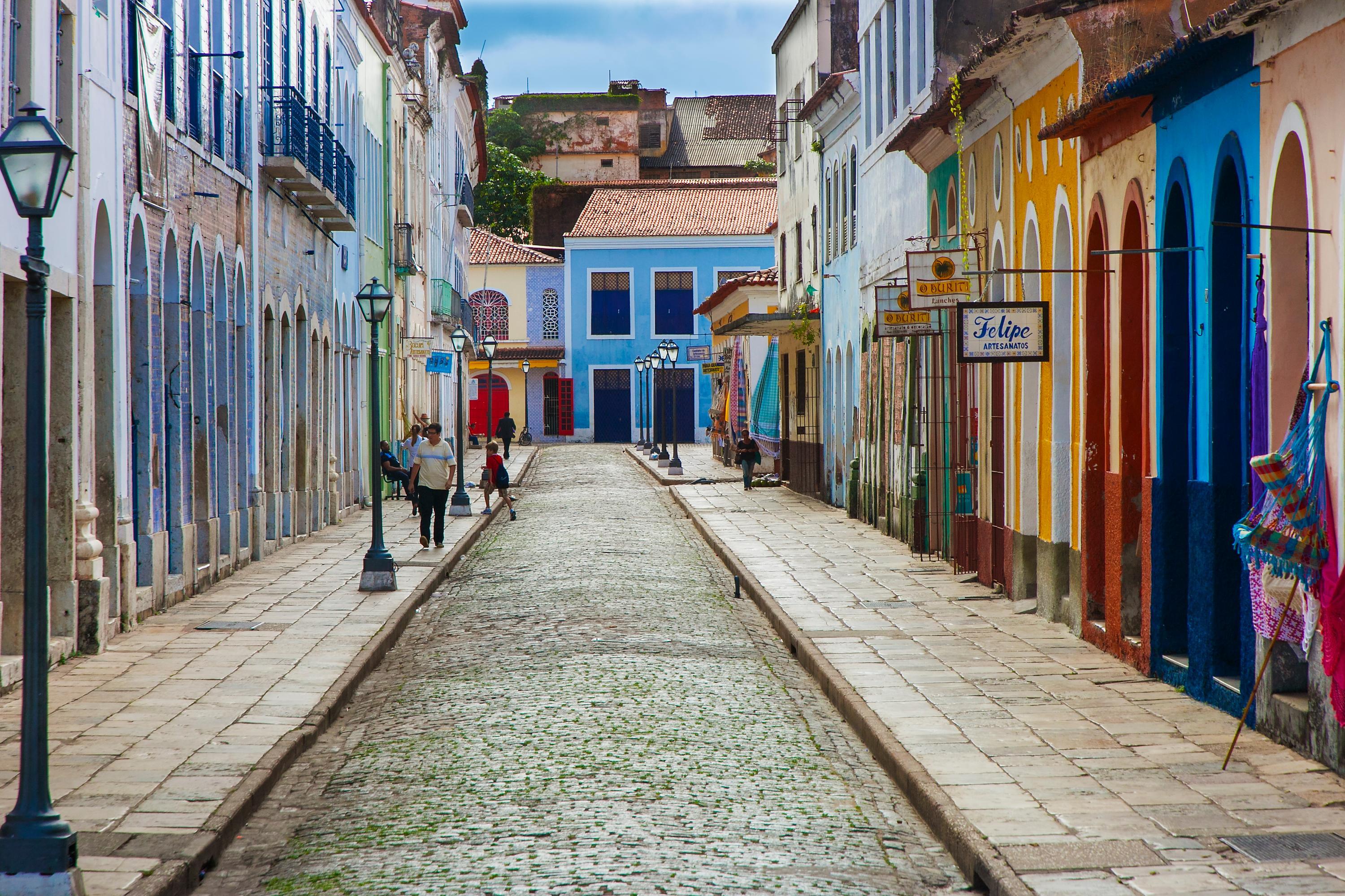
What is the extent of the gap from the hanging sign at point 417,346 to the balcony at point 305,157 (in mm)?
7608

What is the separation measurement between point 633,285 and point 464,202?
16478 mm

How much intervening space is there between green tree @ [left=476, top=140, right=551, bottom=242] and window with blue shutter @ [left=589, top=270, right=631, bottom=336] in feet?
40.0

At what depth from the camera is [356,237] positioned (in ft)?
93.0

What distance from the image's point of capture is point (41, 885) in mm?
5656

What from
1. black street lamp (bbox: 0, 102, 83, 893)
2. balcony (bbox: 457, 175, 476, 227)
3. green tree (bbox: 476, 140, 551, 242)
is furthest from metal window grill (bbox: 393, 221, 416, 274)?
green tree (bbox: 476, 140, 551, 242)

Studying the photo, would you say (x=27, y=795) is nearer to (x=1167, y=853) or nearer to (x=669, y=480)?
(x=1167, y=853)

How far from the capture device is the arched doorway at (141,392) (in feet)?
46.2

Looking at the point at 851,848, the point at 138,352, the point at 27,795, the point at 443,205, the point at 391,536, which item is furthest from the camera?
the point at 443,205

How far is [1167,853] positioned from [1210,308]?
13.6 ft

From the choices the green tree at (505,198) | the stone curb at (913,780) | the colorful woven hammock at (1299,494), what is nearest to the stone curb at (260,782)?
the stone curb at (913,780)

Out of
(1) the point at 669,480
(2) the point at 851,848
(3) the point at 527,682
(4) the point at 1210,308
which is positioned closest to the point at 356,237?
(1) the point at 669,480

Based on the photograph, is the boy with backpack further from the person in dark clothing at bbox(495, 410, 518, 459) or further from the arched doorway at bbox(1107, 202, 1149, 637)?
the person in dark clothing at bbox(495, 410, 518, 459)

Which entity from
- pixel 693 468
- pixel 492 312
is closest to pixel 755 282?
pixel 693 468

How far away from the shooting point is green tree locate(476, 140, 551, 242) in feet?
247
